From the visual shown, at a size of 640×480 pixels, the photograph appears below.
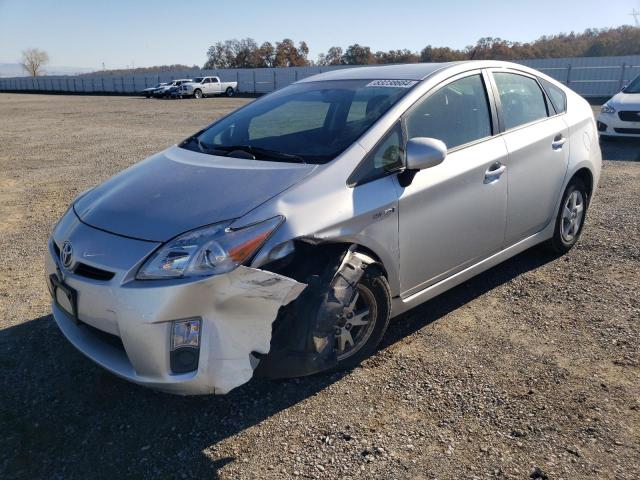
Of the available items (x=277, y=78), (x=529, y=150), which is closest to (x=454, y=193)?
(x=529, y=150)

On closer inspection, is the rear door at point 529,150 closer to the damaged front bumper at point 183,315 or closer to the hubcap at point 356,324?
the hubcap at point 356,324

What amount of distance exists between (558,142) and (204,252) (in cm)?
317

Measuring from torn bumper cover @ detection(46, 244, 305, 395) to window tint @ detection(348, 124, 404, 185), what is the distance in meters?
0.79

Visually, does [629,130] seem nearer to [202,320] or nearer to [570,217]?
[570,217]

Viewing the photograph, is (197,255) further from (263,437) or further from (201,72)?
(201,72)

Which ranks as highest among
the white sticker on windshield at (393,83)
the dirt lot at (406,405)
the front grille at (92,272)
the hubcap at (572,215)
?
the white sticker on windshield at (393,83)

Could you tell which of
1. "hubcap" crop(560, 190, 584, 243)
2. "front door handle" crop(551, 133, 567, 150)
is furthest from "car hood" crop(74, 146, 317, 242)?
"hubcap" crop(560, 190, 584, 243)

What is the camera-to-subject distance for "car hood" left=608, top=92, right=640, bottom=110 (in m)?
10.3

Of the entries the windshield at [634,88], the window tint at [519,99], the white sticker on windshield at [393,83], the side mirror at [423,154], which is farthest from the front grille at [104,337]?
the windshield at [634,88]

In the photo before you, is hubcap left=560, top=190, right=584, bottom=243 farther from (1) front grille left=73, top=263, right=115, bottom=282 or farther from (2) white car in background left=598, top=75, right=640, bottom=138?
(2) white car in background left=598, top=75, right=640, bottom=138

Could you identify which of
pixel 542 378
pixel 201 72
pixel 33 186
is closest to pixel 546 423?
pixel 542 378

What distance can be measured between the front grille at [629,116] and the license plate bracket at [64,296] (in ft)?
35.3

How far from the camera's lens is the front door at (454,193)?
322 cm

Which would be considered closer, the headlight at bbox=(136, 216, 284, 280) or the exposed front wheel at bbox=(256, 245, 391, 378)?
the headlight at bbox=(136, 216, 284, 280)
